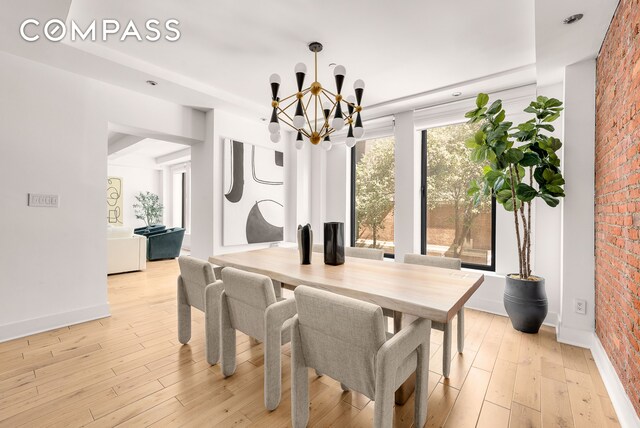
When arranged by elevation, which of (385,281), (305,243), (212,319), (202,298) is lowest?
(212,319)

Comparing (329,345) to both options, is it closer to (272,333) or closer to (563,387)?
(272,333)

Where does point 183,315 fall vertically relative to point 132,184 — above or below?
below

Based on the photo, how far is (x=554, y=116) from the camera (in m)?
2.54

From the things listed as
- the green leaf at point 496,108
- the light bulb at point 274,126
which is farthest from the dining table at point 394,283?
the green leaf at point 496,108

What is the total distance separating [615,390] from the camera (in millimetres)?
1750

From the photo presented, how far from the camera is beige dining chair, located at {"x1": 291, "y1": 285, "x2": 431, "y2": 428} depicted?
117cm

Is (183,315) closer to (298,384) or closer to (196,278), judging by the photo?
(196,278)

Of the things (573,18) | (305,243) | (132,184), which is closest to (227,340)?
(305,243)

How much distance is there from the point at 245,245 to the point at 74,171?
219cm

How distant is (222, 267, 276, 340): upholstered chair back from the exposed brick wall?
196cm

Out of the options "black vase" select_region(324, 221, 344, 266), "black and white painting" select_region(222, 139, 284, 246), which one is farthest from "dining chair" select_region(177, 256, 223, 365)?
"black and white painting" select_region(222, 139, 284, 246)

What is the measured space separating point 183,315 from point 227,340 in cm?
71

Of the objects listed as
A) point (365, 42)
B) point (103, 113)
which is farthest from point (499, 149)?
point (103, 113)

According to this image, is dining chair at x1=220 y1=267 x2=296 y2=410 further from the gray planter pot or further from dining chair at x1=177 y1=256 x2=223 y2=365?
the gray planter pot
